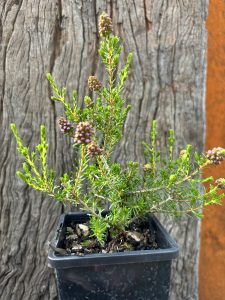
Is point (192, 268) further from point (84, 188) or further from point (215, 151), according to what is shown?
point (215, 151)

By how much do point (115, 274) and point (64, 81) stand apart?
3.04 ft

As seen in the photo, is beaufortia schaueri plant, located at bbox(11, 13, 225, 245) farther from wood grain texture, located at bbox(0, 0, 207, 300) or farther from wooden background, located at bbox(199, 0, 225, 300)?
wooden background, located at bbox(199, 0, 225, 300)

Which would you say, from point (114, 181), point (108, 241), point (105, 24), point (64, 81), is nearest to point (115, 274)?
point (108, 241)

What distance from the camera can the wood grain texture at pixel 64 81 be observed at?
A: 153 centimetres

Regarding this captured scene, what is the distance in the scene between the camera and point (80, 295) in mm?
1043

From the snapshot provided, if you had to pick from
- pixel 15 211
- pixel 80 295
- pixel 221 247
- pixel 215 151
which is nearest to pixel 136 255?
pixel 80 295

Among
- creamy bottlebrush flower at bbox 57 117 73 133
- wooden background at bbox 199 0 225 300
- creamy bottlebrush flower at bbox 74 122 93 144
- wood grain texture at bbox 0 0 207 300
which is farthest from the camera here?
wooden background at bbox 199 0 225 300

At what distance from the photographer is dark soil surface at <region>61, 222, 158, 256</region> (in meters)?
1.11

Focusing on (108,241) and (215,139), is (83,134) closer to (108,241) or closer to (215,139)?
(108,241)

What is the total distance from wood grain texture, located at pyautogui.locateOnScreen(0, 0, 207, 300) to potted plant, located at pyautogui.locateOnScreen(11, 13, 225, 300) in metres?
0.41

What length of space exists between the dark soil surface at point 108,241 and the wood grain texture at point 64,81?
0.42 meters

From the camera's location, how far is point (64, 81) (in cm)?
156

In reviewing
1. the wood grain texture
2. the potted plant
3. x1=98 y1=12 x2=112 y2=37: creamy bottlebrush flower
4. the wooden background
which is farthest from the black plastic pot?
the wooden background

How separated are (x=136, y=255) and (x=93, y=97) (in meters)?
0.84
